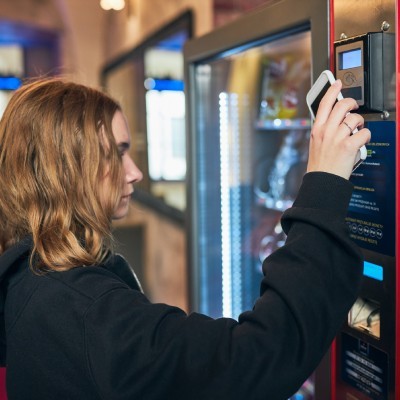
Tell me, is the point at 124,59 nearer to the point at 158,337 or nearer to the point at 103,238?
the point at 103,238

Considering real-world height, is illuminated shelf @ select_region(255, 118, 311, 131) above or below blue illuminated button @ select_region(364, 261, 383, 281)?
above

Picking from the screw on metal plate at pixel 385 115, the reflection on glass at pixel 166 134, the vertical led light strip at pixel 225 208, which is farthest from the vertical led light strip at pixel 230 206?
the reflection on glass at pixel 166 134

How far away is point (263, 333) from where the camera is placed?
0.91m

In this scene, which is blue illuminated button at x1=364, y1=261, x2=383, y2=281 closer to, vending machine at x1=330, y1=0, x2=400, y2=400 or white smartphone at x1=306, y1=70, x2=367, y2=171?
vending machine at x1=330, y1=0, x2=400, y2=400

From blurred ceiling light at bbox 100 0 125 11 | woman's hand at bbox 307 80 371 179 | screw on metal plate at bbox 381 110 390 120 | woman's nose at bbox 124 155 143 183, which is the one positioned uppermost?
blurred ceiling light at bbox 100 0 125 11

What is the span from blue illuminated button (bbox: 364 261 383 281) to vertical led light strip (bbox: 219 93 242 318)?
0.91 m

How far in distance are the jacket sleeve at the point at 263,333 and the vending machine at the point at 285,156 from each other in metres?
0.21

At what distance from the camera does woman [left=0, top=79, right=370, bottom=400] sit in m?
0.91

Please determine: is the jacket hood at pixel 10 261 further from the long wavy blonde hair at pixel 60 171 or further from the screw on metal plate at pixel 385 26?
the screw on metal plate at pixel 385 26

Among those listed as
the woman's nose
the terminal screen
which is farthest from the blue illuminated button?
the woman's nose

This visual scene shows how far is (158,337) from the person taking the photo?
94 centimetres

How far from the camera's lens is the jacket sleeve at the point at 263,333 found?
905 mm

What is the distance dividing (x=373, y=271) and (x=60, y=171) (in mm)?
671

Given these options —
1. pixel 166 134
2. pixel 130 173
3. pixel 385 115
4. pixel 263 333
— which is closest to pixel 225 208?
pixel 130 173
